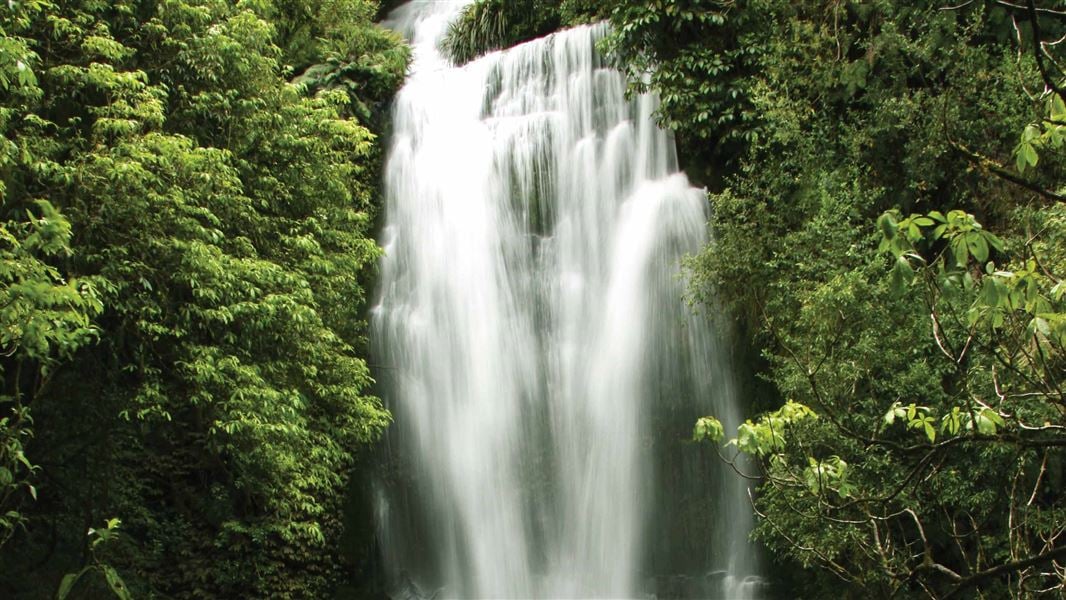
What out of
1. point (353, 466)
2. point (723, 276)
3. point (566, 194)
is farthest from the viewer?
point (566, 194)

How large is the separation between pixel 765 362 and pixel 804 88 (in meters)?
3.75

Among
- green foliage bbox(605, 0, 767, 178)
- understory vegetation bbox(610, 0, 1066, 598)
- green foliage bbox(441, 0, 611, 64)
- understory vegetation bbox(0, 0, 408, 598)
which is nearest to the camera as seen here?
understory vegetation bbox(610, 0, 1066, 598)

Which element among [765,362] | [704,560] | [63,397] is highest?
[63,397]

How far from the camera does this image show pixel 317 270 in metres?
11.0

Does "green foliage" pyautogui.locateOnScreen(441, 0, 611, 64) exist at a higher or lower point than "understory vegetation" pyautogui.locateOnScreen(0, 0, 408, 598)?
higher

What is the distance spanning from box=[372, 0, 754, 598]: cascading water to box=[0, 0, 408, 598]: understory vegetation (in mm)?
1293

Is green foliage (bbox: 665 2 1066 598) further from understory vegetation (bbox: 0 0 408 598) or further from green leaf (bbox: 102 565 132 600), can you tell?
understory vegetation (bbox: 0 0 408 598)

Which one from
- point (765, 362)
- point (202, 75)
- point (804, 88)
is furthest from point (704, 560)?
point (202, 75)

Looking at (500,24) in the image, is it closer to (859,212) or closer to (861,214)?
(861,214)

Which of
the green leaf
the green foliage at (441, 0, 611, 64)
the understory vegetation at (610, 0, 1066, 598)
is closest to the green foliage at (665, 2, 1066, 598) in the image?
the understory vegetation at (610, 0, 1066, 598)

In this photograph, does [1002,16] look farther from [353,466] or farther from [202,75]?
[353,466]

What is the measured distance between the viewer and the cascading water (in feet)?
41.0

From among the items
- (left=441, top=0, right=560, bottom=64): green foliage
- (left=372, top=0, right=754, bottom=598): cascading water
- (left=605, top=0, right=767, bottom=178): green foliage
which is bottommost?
(left=372, top=0, right=754, bottom=598): cascading water

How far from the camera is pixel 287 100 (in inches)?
432
